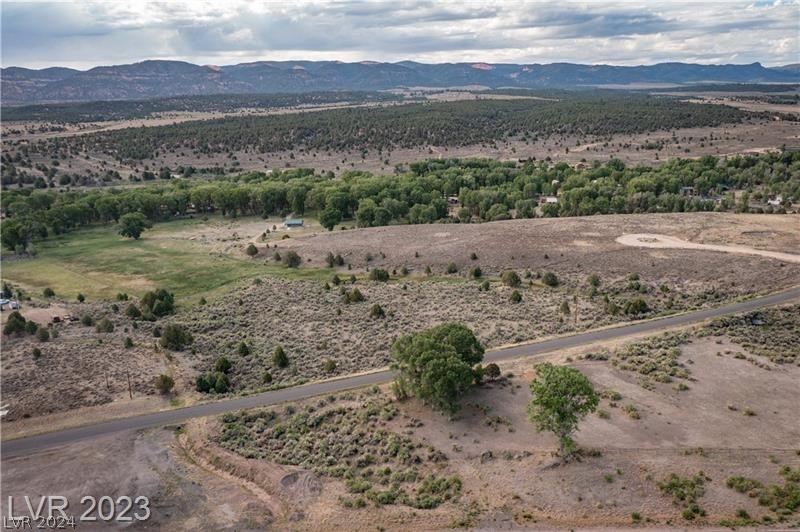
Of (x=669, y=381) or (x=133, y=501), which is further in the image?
(x=669, y=381)

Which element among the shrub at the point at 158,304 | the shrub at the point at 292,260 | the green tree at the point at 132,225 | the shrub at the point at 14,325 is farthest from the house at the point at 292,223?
the shrub at the point at 14,325

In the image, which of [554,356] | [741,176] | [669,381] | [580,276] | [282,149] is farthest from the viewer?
[282,149]

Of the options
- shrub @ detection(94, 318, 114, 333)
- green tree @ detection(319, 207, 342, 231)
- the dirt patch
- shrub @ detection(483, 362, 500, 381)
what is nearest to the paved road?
the dirt patch

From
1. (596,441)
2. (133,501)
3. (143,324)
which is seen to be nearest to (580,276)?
(596,441)

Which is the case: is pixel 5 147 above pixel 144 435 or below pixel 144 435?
above

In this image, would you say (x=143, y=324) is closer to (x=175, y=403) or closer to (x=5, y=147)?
(x=175, y=403)

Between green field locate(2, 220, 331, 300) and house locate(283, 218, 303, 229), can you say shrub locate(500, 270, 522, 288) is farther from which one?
house locate(283, 218, 303, 229)

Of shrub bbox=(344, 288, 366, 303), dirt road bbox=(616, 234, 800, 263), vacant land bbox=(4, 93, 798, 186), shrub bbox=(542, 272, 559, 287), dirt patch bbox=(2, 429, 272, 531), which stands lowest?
dirt patch bbox=(2, 429, 272, 531)
